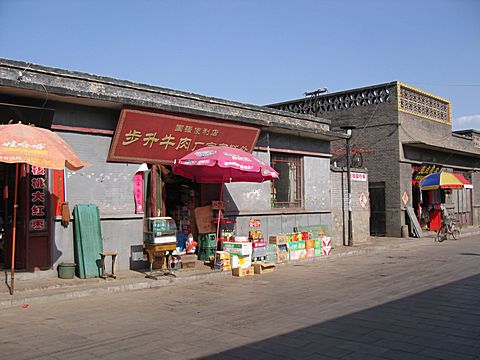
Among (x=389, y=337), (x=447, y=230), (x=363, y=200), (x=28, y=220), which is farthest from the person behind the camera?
(x=447, y=230)

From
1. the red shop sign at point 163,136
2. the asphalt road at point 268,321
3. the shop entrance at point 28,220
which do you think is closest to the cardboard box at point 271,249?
the asphalt road at point 268,321

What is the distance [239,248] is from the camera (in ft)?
41.7

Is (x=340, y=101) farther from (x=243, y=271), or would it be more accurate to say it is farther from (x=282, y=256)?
(x=243, y=271)

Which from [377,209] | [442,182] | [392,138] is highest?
[392,138]

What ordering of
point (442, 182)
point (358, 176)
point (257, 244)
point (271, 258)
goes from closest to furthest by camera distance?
point (257, 244), point (271, 258), point (358, 176), point (442, 182)

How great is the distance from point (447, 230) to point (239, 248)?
12517mm

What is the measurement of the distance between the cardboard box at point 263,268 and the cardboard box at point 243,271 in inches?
4.2

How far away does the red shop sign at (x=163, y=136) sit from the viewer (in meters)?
11.8

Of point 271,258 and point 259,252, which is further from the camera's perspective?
point 271,258

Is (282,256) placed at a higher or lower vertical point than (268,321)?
higher

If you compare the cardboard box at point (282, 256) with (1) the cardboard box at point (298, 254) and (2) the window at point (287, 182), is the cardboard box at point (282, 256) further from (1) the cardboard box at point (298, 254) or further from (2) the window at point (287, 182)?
(2) the window at point (287, 182)

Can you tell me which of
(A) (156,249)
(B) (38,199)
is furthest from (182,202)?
(B) (38,199)

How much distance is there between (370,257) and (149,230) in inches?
315

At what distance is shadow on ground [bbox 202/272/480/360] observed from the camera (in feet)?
18.2
